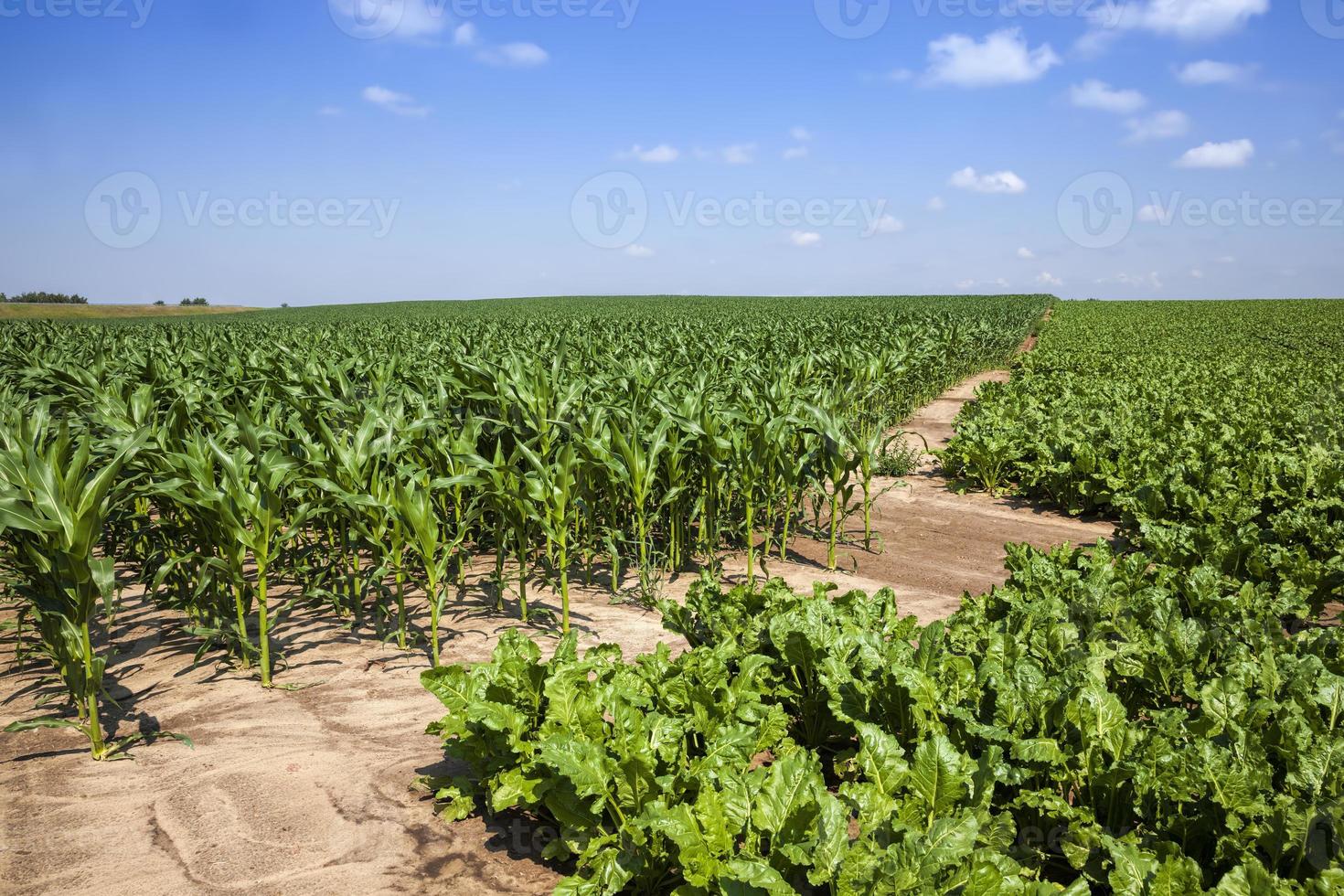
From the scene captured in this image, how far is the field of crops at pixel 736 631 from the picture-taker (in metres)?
2.65

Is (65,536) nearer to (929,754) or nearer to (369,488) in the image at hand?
(369,488)

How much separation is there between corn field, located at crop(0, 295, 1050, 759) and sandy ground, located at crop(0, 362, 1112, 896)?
0.63ft

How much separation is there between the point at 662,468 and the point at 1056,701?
3.82 meters

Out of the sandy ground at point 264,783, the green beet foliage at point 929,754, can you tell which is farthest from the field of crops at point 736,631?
the sandy ground at point 264,783

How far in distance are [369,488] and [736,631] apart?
2.56 m

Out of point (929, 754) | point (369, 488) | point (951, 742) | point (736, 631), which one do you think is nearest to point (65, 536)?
point (369, 488)

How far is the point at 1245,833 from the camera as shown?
8.18 feet

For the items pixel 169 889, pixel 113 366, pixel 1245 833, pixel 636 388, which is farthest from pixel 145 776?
pixel 113 366

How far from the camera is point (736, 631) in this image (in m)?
4.18

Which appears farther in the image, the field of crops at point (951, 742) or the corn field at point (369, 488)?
the corn field at point (369, 488)

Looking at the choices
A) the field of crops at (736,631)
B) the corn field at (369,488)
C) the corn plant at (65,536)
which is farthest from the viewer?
the corn field at (369,488)

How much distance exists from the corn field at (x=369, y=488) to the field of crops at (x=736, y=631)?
0.04 metres

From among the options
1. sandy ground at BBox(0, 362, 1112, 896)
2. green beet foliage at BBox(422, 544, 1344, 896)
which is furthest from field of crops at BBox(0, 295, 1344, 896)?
sandy ground at BBox(0, 362, 1112, 896)

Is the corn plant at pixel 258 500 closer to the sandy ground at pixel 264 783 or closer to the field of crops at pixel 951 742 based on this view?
the sandy ground at pixel 264 783
